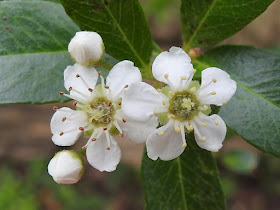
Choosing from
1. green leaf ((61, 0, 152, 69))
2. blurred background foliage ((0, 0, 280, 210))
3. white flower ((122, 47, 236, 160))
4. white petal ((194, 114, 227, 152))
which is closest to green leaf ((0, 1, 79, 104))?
green leaf ((61, 0, 152, 69))

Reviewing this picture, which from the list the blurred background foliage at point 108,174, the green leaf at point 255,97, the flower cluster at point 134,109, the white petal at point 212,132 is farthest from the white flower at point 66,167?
the blurred background foliage at point 108,174

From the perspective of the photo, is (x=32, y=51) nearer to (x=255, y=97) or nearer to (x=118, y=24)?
(x=118, y=24)

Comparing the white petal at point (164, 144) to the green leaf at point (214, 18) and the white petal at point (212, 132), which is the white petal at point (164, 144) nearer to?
the white petal at point (212, 132)

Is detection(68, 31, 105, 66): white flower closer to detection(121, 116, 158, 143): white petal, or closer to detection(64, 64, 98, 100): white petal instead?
detection(64, 64, 98, 100): white petal

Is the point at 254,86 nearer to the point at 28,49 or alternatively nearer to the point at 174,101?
the point at 174,101

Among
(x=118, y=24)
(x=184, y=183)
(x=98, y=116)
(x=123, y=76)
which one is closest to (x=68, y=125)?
(x=98, y=116)

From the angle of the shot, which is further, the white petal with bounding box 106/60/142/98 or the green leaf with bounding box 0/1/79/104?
the green leaf with bounding box 0/1/79/104

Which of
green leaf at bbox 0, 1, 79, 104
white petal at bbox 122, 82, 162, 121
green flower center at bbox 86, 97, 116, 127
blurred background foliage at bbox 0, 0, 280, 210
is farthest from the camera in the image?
blurred background foliage at bbox 0, 0, 280, 210
